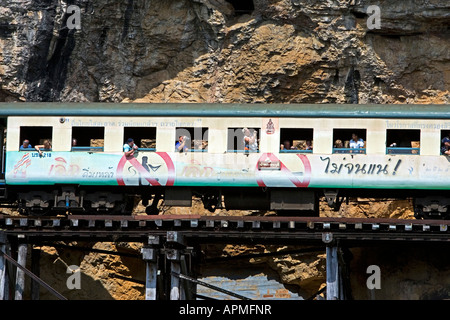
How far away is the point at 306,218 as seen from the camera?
32344 mm

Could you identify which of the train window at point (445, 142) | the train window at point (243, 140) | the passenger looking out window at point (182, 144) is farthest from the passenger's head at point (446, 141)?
the passenger looking out window at point (182, 144)

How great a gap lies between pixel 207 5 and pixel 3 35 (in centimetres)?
745

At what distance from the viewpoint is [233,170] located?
33.8m

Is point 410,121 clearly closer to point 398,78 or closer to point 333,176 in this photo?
point 333,176

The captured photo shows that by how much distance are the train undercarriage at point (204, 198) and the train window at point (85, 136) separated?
121 cm

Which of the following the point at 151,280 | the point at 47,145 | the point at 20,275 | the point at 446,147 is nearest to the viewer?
the point at 151,280

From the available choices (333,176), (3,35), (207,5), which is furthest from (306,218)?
(3,35)

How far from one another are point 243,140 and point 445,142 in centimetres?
603

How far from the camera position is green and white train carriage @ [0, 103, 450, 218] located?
→ 33625mm

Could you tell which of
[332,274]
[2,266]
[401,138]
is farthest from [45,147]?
[401,138]

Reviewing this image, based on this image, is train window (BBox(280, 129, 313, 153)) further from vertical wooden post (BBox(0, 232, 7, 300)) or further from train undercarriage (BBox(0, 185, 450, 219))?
vertical wooden post (BBox(0, 232, 7, 300))

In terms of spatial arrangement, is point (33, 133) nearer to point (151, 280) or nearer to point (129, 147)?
point (129, 147)

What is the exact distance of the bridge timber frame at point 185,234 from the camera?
105 ft

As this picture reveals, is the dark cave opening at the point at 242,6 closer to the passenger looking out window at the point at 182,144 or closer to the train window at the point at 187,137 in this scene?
the train window at the point at 187,137
